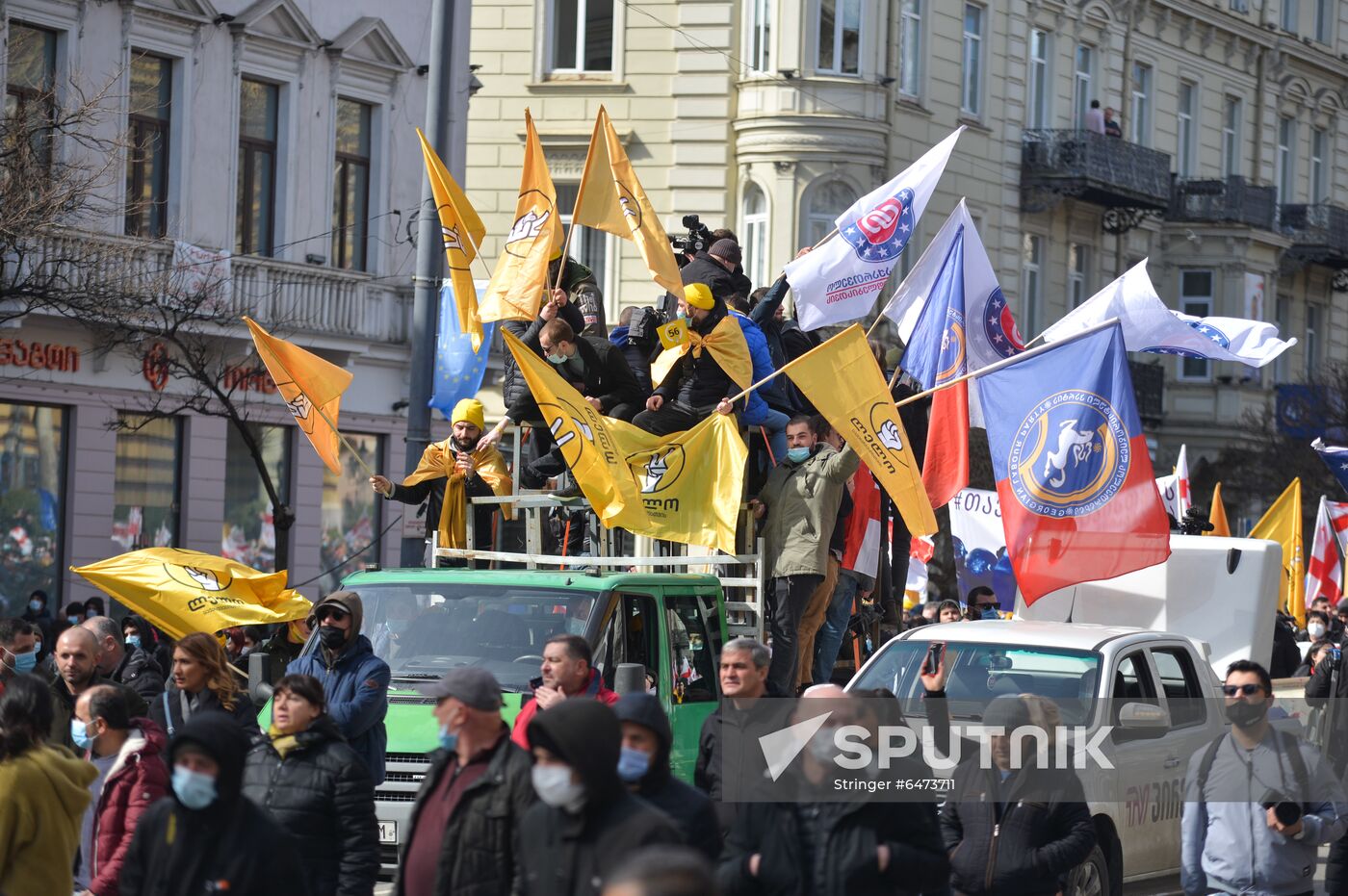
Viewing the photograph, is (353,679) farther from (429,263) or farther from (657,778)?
(429,263)

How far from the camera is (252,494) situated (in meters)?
26.3

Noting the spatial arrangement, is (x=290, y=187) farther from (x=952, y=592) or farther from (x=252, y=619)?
(x=252, y=619)

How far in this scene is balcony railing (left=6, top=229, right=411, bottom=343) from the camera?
21469 mm

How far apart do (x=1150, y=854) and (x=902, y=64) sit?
25.6m

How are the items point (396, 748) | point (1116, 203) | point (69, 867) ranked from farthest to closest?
point (1116, 203), point (396, 748), point (69, 867)

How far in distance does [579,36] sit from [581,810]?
98.3 feet

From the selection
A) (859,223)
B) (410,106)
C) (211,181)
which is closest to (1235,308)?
(410,106)

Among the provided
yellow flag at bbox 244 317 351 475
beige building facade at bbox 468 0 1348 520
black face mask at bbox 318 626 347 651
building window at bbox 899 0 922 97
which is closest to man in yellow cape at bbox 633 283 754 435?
yellow flag at bbox 244 317 351 475

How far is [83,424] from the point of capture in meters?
23.9

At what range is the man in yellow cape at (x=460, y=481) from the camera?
41.8 feet

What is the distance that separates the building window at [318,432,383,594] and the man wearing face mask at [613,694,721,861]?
2097cm

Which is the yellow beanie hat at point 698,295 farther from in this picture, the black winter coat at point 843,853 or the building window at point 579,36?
the building window at point 579,36

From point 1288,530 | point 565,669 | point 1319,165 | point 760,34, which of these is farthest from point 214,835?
point 1319,165

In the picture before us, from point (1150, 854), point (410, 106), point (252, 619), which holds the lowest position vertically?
point (1150, 854)
